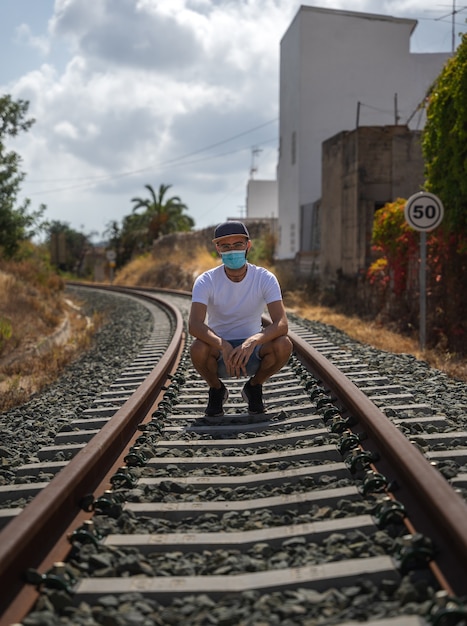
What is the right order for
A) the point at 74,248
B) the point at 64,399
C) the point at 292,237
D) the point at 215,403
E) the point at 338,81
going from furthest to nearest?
the point at 74,248
the point at 292,237
the point at 338,81
the point at 64,399
the point at 215,403

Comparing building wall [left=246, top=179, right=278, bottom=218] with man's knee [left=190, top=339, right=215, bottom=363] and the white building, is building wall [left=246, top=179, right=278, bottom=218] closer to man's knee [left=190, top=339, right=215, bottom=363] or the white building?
the white building

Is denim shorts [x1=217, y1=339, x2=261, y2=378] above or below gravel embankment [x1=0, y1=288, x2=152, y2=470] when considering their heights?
above

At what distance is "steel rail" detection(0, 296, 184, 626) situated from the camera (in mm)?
2699

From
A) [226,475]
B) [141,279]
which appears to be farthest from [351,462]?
[141,279]

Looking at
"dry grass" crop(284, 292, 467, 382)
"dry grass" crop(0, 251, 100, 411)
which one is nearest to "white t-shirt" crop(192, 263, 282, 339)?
"dry grass" crop(284, 292, 467, 382)

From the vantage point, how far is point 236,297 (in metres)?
5.49

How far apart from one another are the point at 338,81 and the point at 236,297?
24334 millimetres

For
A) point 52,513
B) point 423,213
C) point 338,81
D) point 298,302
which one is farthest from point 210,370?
point 338,81

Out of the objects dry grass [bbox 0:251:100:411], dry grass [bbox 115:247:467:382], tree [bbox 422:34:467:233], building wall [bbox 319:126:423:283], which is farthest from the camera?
building wall [bbox 319:126:423:283]

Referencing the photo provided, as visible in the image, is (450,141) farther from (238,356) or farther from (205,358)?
(238,356)

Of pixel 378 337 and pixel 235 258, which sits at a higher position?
pixel 235 258

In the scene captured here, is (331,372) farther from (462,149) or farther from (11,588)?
(462,149)

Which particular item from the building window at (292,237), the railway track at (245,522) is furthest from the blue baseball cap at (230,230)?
the building window at (292,237)

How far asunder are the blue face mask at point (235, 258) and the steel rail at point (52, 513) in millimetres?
1246
